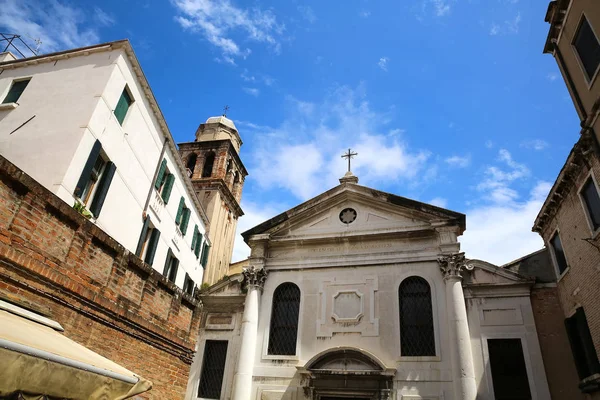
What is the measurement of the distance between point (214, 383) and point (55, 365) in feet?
40.3

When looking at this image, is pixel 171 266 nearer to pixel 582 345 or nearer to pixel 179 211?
pixel 179 211

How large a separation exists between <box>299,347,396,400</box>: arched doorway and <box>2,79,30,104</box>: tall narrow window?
13607 mm

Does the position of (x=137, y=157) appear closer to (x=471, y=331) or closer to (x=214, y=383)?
(x=214, y=383)

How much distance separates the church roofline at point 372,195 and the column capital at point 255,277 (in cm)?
152

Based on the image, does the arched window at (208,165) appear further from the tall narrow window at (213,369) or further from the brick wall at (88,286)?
the brick wall at (88,286)

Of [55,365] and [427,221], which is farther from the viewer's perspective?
[427,221]

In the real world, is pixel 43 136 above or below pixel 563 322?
above

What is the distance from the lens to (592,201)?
1064 centimetres

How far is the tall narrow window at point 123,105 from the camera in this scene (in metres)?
13.7

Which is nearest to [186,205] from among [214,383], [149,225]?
[149,225]

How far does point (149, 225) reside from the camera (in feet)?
54.7

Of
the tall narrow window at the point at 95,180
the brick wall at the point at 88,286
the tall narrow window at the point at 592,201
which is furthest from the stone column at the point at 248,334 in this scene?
the tall narrow window at the point at 592,201

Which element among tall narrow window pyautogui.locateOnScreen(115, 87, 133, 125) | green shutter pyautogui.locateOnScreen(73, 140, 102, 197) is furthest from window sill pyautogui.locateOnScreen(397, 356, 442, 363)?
tall narrow window pyautogui.locateOnScreen(115, 87, 133, 125)

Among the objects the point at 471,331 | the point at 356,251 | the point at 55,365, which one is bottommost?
the point at 55,365
